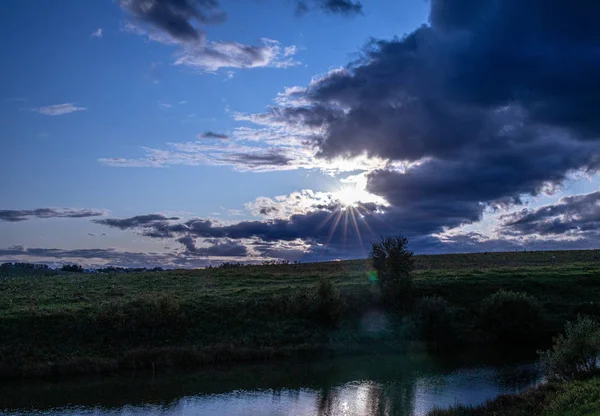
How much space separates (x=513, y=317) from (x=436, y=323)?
8.18 m

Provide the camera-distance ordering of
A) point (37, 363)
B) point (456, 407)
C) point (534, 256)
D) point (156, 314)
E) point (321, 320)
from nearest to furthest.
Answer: point (456, 407), point (37, 363), point (156, 314), point (321, 320), point (534, 256)

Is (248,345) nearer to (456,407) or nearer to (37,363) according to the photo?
(37,363)

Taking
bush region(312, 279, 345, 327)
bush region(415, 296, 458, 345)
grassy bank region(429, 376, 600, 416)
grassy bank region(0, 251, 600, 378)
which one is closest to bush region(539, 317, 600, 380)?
grassy bank region(429, 376, 600, 416)

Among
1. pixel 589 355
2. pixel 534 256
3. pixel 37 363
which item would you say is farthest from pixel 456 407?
pixel 534 256

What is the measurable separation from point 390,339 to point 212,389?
21463mm

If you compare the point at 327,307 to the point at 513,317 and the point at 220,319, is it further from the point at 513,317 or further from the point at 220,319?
the point at 513,317

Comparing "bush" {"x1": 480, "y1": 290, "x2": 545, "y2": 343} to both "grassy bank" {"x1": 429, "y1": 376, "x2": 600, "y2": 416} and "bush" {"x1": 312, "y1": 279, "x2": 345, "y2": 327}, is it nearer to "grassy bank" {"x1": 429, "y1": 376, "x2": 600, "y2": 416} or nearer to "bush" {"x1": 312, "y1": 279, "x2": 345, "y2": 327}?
"bush" {"x1": 312, "y1": 279, "x2": 345, "y2": 327}

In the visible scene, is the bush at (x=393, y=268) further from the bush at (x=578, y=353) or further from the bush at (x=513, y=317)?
the bush at (x=578, y=353)

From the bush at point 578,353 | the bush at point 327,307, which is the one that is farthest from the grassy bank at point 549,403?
the bush at point 327,307

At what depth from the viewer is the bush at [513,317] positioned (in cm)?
5462

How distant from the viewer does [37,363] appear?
43.2 m

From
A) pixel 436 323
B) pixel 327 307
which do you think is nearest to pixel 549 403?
pixel 436 323

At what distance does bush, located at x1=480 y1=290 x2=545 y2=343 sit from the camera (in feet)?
179

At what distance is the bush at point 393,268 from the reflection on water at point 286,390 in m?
14.8
